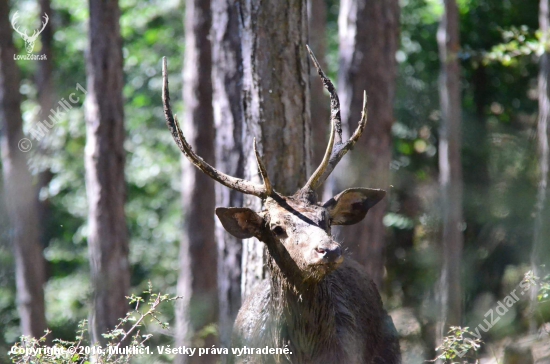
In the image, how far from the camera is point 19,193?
38.0ft

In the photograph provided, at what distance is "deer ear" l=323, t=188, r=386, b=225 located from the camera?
544 cm

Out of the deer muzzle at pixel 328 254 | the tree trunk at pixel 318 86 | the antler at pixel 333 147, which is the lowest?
the deer muzzle at pixel 328 254

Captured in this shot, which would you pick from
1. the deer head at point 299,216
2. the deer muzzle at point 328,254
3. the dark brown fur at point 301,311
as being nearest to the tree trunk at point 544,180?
the dark brown fur at point 301,311

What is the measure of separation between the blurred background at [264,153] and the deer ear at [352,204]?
23.5 inches

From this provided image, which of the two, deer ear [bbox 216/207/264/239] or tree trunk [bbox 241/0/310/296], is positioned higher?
tree trunk [bbox 241/0/310/296]

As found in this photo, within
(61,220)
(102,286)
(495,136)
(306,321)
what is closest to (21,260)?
(102,286)

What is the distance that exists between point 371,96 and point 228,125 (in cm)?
272

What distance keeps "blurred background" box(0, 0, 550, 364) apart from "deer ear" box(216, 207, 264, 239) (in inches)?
43.9

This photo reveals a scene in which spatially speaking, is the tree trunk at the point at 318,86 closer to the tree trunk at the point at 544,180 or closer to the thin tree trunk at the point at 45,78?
the tree trunk at the point at 544,180

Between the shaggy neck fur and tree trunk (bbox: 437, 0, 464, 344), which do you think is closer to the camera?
the shaggy neck fur

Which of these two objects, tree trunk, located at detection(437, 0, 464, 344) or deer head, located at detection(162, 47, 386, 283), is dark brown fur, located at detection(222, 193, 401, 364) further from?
tree trunk, located at detection(437, 0, 464, 344)

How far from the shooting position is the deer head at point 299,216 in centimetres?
473

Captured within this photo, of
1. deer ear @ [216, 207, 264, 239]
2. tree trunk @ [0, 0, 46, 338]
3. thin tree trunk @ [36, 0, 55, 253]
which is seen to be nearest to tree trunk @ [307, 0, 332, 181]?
tree trunk @ [0, 0, 46, 338]

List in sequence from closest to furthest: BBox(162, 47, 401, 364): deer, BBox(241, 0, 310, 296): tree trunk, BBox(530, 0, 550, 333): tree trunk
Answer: BBox(162, 47, 401, 364): deer, BBox(241, 0, 310, 296): tree trunk, BBox(530, 0, 550, 333): tree trunk
